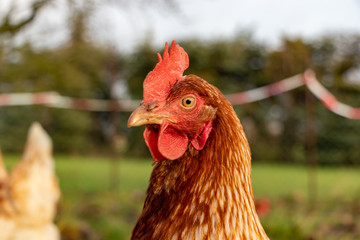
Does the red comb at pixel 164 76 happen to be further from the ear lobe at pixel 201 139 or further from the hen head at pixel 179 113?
the ear lobe at pixel 201 139

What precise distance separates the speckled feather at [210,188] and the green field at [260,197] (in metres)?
2.85

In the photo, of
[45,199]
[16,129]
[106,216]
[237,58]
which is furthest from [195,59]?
[45,199]

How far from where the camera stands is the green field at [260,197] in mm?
4531

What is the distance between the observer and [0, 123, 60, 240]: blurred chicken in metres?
3.09

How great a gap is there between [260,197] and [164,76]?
638cm

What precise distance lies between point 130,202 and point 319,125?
8667 millimetres

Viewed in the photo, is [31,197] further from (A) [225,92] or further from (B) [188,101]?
(A) [225,92]

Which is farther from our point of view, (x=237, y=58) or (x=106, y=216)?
(x=237, y=58)

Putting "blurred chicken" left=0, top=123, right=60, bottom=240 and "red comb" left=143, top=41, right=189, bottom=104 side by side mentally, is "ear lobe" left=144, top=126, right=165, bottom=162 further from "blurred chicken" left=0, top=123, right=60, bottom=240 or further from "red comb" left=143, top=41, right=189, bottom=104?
"blurred chicken" left=0, top=123, right=60, bottom=240

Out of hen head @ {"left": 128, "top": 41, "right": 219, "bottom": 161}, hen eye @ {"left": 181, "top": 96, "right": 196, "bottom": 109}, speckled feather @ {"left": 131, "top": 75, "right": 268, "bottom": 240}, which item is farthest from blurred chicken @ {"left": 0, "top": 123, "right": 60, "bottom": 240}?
hen eye @ {"left": 181, "top": 96, "right": 196, "bottom": 109}

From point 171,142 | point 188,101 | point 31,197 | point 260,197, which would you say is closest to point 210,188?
point 171,142

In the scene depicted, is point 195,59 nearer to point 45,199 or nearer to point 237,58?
point 237,58

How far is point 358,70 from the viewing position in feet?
44.1

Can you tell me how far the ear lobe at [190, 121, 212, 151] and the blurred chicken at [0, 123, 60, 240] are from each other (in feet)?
7.75
